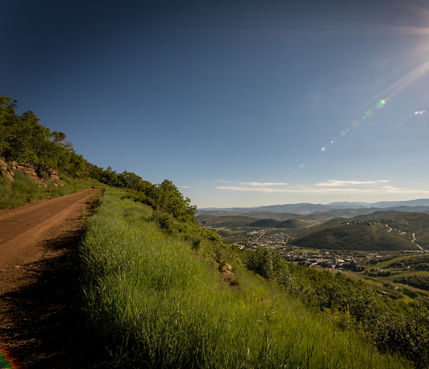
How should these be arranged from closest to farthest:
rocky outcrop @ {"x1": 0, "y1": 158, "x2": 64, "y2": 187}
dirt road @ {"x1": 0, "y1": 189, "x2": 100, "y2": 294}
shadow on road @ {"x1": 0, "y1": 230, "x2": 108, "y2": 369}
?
shadow on road @ {"x1": 0, "y1": 230, "x2": 108, "y2": 369}, dirt road @ {"x1": 0, "y1": 189, "x2": 100, "y2": 294}, rocky outcrop @ {"x1": 0, "y1": 158, "x2": 64, "y2": 187}

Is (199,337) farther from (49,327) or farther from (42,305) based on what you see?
(42,305)

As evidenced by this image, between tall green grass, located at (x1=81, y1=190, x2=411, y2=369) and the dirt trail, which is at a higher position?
tall green grass, located at (x1=81, y1=190, x2=411, y2=369)

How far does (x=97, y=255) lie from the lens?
3.78 m

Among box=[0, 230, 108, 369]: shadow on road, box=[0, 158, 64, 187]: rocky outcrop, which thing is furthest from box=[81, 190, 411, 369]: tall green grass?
box=[0, 158, 64, 187]: rocky outcrop

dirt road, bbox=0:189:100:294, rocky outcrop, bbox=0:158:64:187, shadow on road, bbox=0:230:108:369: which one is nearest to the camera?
shadow on road, bbox=0:230:108:369

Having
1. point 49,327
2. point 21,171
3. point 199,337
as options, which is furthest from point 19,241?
point 21,171

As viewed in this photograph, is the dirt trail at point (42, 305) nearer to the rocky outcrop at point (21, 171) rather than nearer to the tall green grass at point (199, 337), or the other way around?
the tall green grass at point (199, 337)

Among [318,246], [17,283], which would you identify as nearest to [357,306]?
[17,283]

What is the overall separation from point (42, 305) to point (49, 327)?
97cm

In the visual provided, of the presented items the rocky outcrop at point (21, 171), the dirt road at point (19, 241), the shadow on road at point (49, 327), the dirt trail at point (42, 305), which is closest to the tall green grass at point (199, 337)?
the shadow on road at point (49, 327)

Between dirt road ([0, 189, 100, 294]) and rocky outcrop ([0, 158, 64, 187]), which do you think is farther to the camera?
rocky outcrop ([0, 158, 64, 187])

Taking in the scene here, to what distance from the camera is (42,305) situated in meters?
3.54

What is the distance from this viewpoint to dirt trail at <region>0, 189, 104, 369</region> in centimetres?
235

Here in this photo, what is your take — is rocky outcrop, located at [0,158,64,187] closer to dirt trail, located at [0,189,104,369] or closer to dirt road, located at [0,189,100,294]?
dirt road, located at [0,189,100,294]
